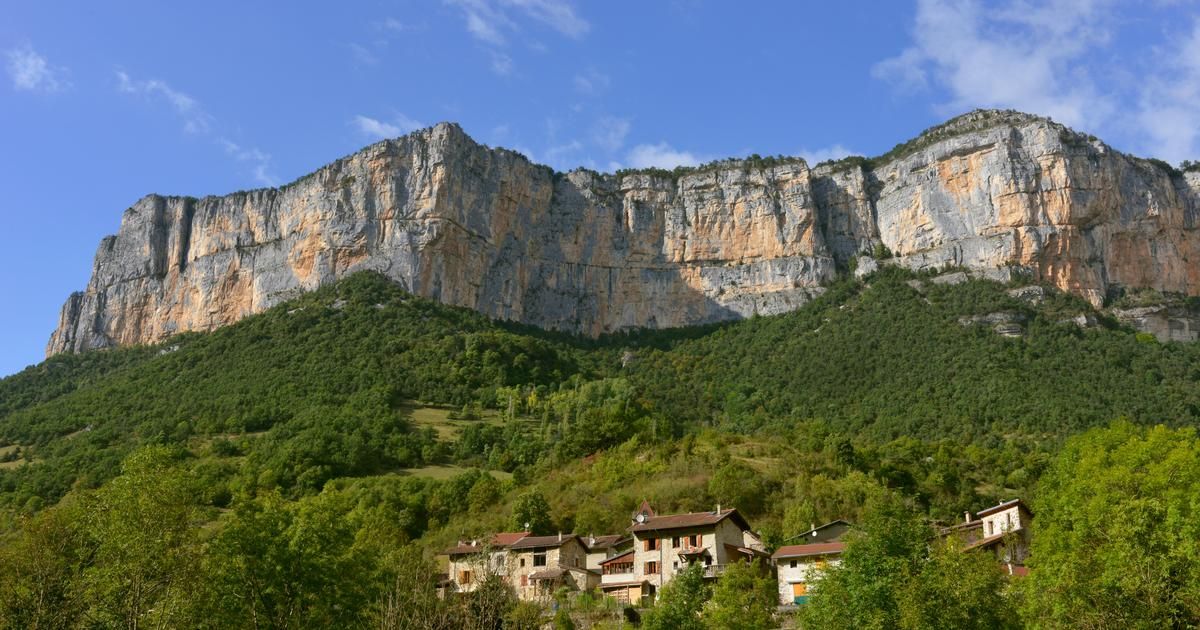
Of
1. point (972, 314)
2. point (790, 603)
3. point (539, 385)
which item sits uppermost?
point (972, 314)

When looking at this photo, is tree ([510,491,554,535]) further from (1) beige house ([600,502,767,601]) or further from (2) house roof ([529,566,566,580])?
(1) beige house ([600,502,767,601])

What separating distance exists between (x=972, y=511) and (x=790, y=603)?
2536cm

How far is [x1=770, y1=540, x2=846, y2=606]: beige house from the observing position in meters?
50.6

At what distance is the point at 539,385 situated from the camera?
11100cm

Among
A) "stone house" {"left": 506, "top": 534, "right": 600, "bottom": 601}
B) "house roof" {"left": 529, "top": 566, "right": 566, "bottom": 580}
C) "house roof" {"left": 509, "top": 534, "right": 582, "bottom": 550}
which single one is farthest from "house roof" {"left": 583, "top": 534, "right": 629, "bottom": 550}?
"house roof" {"left": 529, "top": 566, "right": 566, "bottom": 580}

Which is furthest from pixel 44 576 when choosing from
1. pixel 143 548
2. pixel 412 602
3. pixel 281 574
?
pixel 412 602

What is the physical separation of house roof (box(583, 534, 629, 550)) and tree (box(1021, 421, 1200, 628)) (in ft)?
74.4

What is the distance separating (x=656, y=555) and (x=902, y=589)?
21.9 m

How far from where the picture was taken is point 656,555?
54500mm

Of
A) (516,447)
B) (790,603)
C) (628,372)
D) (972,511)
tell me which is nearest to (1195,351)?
(972,511)

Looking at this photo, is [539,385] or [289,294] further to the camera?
[289,294]

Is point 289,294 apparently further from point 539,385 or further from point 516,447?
point 516,447

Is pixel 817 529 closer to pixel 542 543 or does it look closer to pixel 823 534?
pixel 823 534

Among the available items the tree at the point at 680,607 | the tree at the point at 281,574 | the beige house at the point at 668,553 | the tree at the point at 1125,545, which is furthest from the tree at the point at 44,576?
the tree at the point at 1125,545
